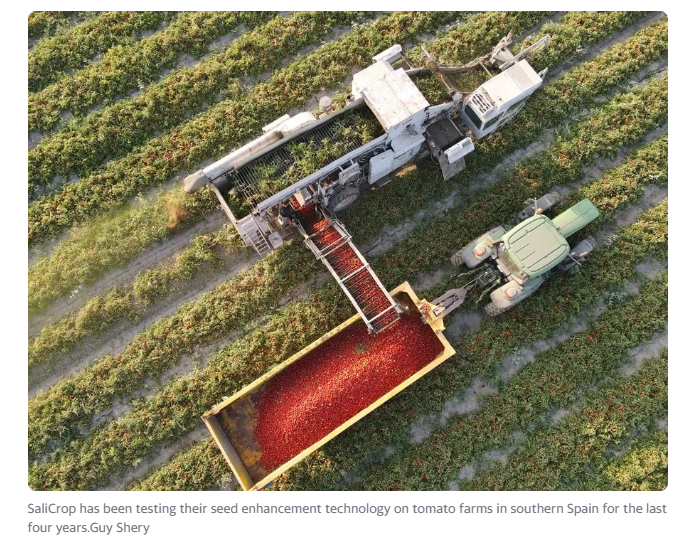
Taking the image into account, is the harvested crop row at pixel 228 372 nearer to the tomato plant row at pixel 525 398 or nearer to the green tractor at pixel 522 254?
the tomato plant row at pixel 525 398

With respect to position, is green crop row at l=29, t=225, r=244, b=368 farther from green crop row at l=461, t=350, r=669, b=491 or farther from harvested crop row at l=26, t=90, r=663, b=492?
green crop row at l=461, t=350, r=669, b=491

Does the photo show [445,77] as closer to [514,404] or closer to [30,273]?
[514,404]

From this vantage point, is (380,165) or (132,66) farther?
(132,66)

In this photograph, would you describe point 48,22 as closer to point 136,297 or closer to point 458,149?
point 136,297

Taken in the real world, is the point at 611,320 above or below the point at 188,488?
below

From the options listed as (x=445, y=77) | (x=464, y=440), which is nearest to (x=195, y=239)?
(x=445, y=77)

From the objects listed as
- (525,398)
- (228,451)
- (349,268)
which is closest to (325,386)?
(228,451)
